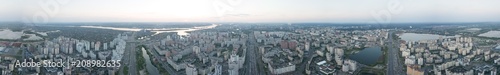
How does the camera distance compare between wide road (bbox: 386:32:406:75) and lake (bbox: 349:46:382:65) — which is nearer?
wide road (bbox: 386:32:406:75)

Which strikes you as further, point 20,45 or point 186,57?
point 20,45

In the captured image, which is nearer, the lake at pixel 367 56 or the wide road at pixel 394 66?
the wide road at pixel 394 66

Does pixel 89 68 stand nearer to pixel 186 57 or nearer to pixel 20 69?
pixel 20 69

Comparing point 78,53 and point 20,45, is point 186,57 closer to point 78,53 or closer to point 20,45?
point 78,53

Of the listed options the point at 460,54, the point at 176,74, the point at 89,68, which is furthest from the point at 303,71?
the point at 460,54

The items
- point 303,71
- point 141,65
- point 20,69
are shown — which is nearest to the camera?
point 20,69

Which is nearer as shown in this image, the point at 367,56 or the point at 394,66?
the point at 394,66

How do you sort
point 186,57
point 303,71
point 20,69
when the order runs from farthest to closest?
point 186,57 → point 303,71 → point 20,69
